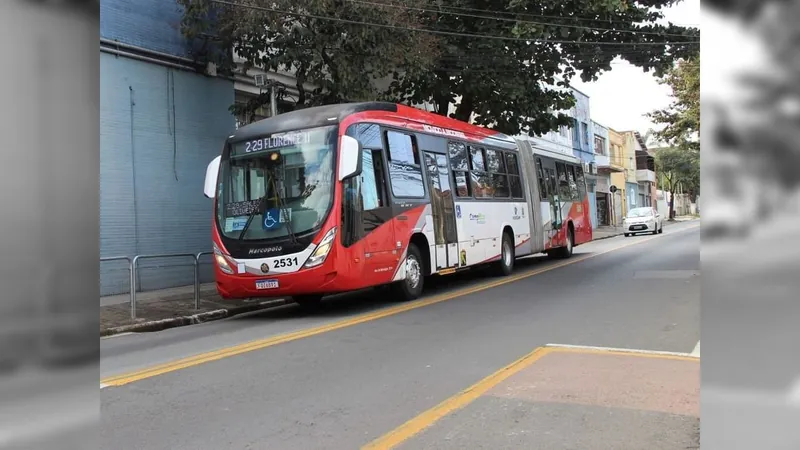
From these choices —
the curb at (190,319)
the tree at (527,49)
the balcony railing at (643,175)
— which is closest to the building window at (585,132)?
the balcony railing at (643,175)

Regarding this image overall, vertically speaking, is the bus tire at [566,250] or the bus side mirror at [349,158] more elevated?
the bus side mirror at [349,158]

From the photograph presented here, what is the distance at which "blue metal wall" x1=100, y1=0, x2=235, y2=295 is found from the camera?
12828mm

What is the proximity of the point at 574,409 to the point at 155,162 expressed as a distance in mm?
11792

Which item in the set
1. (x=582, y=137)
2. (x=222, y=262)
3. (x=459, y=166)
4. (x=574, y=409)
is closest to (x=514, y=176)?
(x=459, y=166)

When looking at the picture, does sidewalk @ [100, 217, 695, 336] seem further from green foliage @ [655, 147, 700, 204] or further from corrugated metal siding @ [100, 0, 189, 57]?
green foliage @ [655, 147, 700, 204]

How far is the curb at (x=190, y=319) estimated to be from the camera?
9211mm

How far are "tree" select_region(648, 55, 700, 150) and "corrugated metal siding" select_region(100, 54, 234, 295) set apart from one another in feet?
59.6

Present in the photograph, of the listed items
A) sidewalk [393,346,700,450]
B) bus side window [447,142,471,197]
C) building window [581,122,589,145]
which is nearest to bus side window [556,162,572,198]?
bus side window [447,142,471,197]

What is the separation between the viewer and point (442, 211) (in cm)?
1210

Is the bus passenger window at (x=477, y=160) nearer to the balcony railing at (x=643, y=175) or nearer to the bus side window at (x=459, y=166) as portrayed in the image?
the bus side window at (x=459, y=166)

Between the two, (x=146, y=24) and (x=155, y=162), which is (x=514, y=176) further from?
(x=146, y=24)

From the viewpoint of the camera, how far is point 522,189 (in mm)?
16047

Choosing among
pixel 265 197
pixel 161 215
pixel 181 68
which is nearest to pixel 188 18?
pixel 181 68

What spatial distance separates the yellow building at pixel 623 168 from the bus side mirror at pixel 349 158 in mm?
44100
